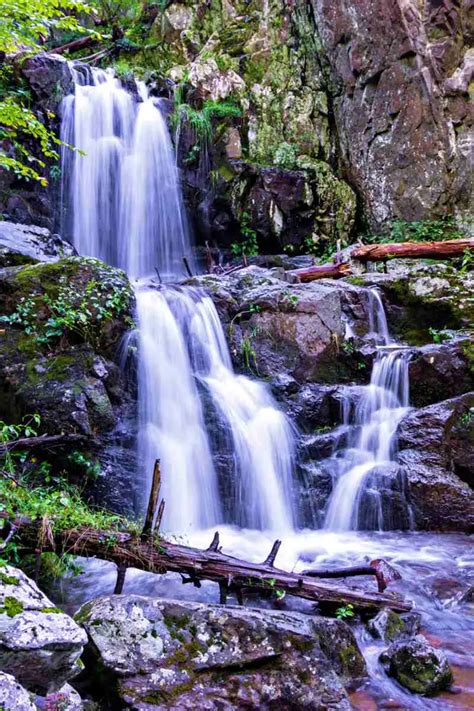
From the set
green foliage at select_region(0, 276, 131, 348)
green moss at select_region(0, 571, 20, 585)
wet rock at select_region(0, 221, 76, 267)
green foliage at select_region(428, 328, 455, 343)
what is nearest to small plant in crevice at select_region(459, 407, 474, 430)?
green foliage at select_region(428, 328, 455, 343)

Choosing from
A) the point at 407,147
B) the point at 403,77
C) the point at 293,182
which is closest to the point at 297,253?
the point at 293,182

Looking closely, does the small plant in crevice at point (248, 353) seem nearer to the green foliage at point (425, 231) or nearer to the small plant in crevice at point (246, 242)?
the small plant in crevice at point (246, 242)

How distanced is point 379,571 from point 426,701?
1250mm

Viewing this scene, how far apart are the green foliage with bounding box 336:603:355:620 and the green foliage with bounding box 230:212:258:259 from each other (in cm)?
1036

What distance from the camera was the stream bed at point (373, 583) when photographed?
3158 millimetres

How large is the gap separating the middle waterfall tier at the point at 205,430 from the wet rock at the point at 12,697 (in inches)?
159

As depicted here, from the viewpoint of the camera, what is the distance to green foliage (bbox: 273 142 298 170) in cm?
1375

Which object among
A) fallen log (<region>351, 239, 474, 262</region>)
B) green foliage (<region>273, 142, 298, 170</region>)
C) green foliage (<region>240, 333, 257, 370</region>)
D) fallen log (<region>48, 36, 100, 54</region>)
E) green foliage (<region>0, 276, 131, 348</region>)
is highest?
fallen log (<region>48, 36, 100, 54</region>)

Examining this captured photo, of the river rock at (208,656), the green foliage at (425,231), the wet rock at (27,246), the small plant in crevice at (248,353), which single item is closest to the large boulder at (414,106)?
the green foliage at (425,231)

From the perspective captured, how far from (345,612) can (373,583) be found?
848 millimetres

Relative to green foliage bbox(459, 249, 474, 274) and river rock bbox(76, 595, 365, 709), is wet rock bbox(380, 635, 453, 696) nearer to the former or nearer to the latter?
river rock bbox(76, 595, 365, 709)

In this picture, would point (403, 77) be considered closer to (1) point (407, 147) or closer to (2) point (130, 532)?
(1) point (407, 147)

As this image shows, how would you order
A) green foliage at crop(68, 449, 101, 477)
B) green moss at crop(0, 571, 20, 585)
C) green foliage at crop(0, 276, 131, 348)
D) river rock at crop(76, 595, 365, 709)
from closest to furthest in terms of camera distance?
green moss at crop(0, 571, 20, 585) → river rock at crop(76, 595, 365, 709) → green foliage at crop(68, 449, 101, 477) → green foliage at crop(0, 276, 131, 348)

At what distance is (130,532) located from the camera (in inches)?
153
